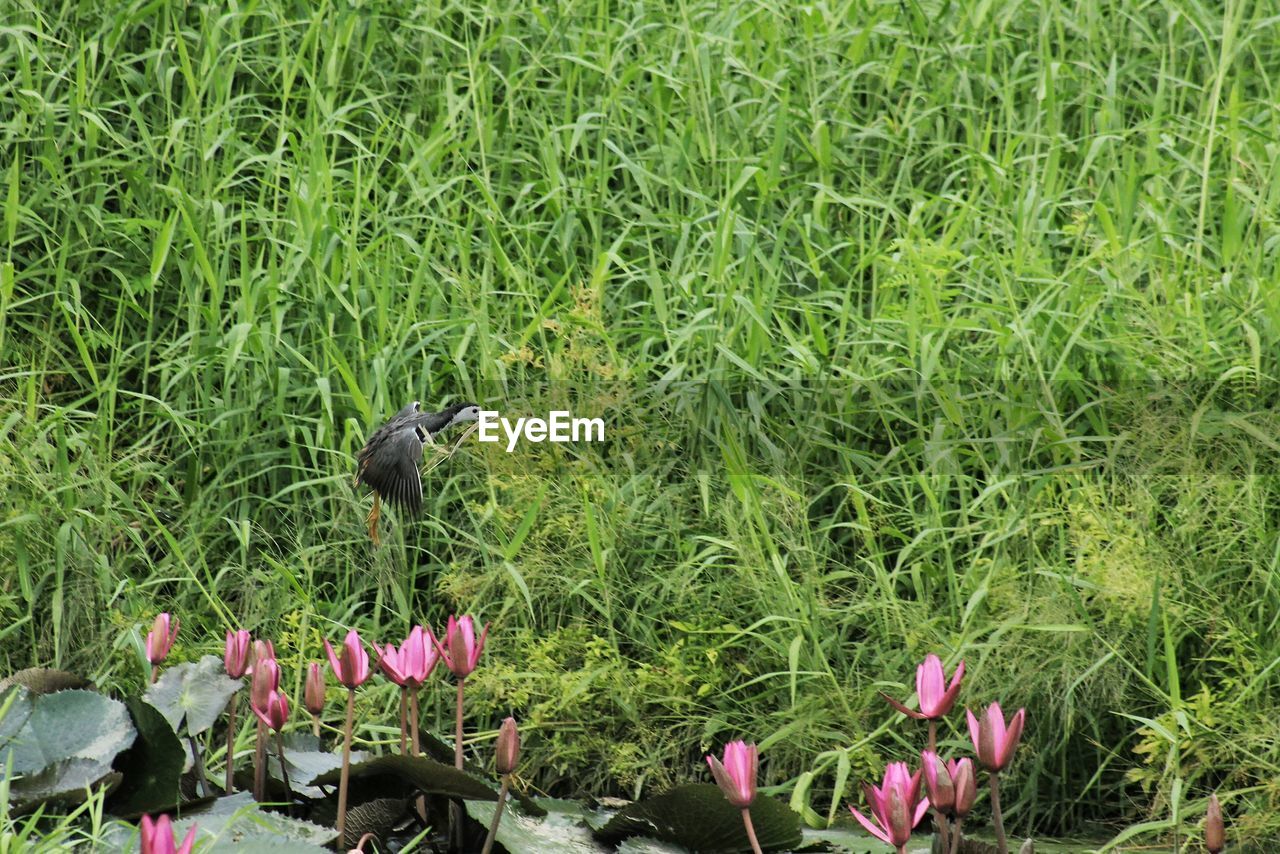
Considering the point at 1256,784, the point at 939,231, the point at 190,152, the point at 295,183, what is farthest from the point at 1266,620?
the point at 190,152

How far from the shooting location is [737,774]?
50.3 inches

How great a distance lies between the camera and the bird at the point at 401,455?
2574 millimetres

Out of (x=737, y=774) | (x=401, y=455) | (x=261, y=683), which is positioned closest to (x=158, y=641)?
(x=261, y=683)

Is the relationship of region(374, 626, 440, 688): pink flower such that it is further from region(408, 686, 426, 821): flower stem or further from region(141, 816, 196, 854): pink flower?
region(141, 816, 196, 854): pink flower

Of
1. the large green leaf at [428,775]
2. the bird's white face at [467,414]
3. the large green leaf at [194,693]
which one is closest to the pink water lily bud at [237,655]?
the large green leaf at [194,693]

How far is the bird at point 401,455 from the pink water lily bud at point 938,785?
1.47m

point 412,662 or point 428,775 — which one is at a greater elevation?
point 412,662

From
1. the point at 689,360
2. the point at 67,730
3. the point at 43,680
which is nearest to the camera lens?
the point at 67,730

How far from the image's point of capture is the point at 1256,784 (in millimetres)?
2314

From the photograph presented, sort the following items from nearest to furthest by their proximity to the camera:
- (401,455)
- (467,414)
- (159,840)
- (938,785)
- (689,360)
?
(159,840) < (938,785) < (401,455) < (467,414) < (689,360)

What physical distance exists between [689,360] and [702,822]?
5.35 feet

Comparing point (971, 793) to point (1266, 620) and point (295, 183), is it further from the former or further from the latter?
point (295, 183)

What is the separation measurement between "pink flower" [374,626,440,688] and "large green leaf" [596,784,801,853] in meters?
0.26

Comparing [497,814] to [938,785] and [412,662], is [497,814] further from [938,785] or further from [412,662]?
[938,785]
